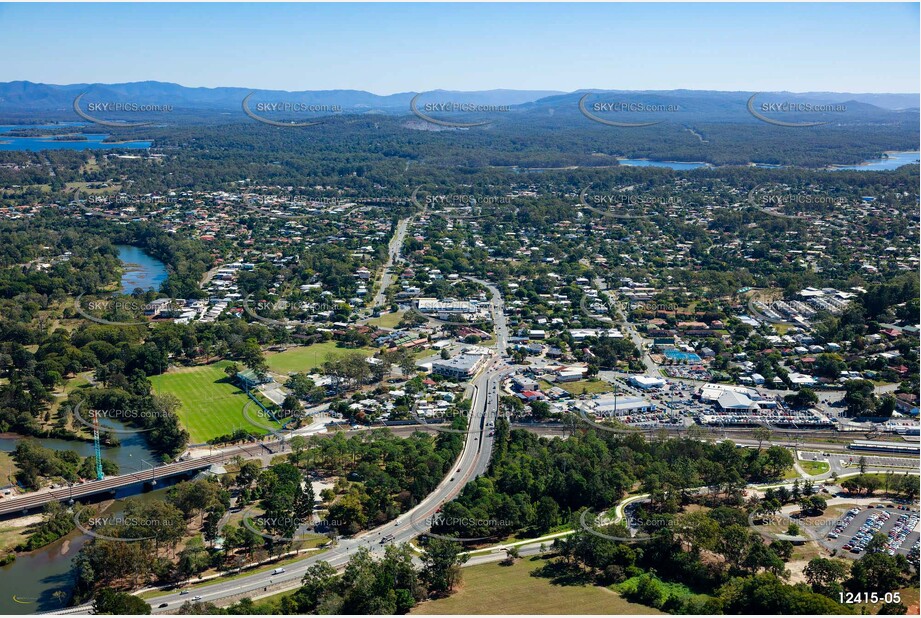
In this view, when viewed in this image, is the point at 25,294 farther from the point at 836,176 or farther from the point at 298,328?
the point at 836,176

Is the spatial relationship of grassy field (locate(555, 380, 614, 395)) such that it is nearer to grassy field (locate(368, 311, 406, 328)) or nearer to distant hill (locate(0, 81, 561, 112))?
grassy field (locate(368, 311, 406, 328))

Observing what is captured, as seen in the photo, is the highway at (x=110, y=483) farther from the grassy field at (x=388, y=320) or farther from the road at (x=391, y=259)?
the road at (x=391, y=259)

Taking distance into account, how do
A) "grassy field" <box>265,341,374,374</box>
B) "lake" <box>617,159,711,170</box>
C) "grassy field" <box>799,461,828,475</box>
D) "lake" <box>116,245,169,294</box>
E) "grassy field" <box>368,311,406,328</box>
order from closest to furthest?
"grassy field" <box>799,461,828,475</box>, "grassy field" <box>265,341,374,374</box>, "grassy field" <box>368,311,406,328</box>, "lake" <box>116,245,169,294</box>, "lake" <box>617,159,711,170</box>

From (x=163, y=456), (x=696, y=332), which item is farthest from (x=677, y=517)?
(x=696, y=332)

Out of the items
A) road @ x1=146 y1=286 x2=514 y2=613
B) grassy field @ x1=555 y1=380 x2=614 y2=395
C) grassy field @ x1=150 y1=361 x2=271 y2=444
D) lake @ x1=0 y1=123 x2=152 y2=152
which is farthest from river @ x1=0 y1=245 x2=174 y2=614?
lake @ x1=0 y1=123 x2=152 y2=152

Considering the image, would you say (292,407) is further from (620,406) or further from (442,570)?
(442,570)
